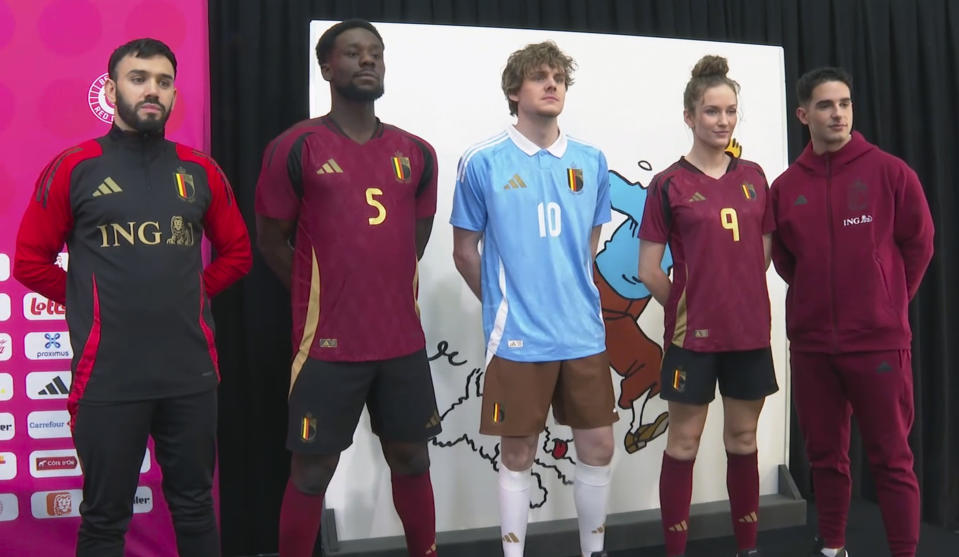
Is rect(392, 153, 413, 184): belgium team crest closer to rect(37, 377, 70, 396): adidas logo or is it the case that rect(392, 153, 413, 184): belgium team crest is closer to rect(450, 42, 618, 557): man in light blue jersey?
rect(450, 42, 618, 557): man in light blue jersey

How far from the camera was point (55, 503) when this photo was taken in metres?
2.22

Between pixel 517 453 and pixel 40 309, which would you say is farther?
pixel 40 309

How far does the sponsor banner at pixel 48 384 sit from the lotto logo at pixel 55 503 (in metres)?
0.29

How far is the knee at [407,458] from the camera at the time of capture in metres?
1.88

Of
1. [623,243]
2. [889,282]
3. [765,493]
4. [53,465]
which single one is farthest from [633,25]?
[53,465]

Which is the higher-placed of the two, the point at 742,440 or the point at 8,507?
the point at 742,440

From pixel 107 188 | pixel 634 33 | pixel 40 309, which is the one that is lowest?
pixel 40 309

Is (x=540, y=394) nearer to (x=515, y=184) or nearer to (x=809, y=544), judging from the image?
(x=515, y=184)

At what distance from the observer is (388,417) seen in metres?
1.85

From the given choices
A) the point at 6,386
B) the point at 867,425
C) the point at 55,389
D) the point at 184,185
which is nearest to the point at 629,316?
the point at 867,425

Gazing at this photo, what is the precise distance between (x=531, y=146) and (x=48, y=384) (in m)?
1.61

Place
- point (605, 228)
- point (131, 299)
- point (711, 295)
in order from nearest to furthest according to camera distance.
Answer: point (131, 299) < point (711, 295) < point (605, 228)

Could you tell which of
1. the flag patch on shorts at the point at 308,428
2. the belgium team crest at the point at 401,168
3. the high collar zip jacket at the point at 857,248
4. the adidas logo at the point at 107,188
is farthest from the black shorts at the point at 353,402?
the high collar zip jacket at the point at 857,248

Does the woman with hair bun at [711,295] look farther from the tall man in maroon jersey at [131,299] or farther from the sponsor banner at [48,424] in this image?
the sponsor banner at [48,424]
